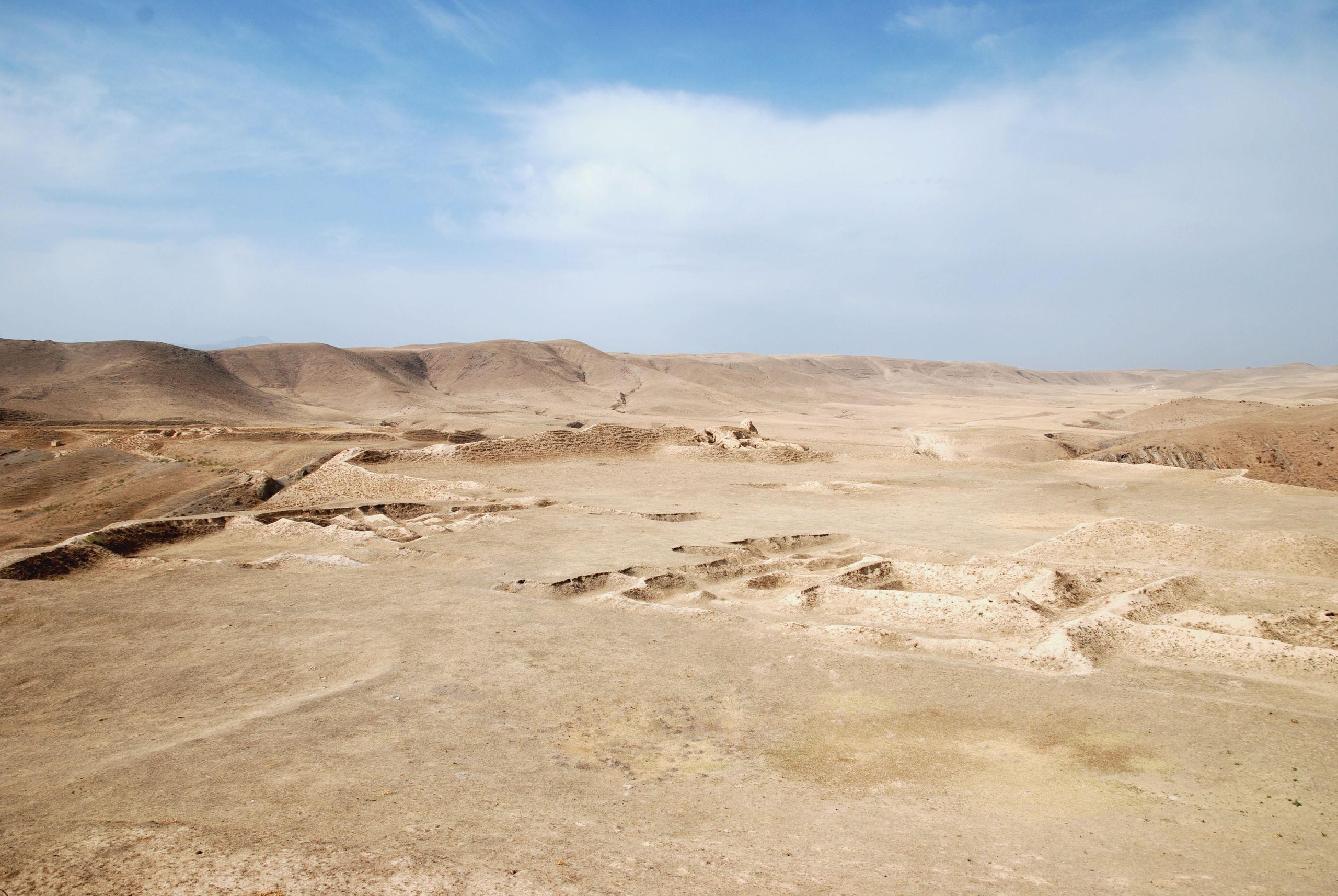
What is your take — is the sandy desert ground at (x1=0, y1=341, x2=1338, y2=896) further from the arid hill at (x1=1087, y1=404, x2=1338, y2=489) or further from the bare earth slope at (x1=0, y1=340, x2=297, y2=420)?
the bare earth slope at (x1=0, y1=340, x2=297, y2=420)

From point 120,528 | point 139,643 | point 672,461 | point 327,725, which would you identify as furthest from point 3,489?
point 327,725

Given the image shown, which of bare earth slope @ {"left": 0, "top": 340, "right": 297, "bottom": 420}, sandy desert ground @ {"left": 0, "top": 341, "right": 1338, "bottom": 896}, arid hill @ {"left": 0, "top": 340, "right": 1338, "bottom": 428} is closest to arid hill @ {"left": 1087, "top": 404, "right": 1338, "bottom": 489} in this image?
sandy desert ground @ {"left": 0, "top": 341, "right": 1338, "bottom": 896}

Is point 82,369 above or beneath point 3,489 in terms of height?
above

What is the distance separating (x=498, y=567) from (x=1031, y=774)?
7.52 m

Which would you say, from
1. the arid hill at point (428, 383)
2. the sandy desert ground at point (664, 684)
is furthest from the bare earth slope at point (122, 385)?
the sandy desert ground at point (664, 684)

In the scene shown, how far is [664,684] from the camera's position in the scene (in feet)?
22.1

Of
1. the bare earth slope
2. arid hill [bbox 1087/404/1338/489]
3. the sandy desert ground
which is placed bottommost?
the sandy desert ground

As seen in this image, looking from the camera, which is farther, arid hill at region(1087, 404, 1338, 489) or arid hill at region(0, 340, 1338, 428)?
arid hill at region(0, 340, 1338, 428)

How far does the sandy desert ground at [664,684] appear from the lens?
3.88 m

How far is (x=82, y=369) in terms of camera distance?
159 feet

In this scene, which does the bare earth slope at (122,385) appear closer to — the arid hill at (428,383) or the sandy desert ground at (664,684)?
the arid hill at (428,383)

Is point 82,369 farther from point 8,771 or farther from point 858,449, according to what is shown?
point 8,771

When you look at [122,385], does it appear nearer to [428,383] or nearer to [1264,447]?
[428,383]

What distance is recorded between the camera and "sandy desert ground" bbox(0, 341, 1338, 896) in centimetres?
388
